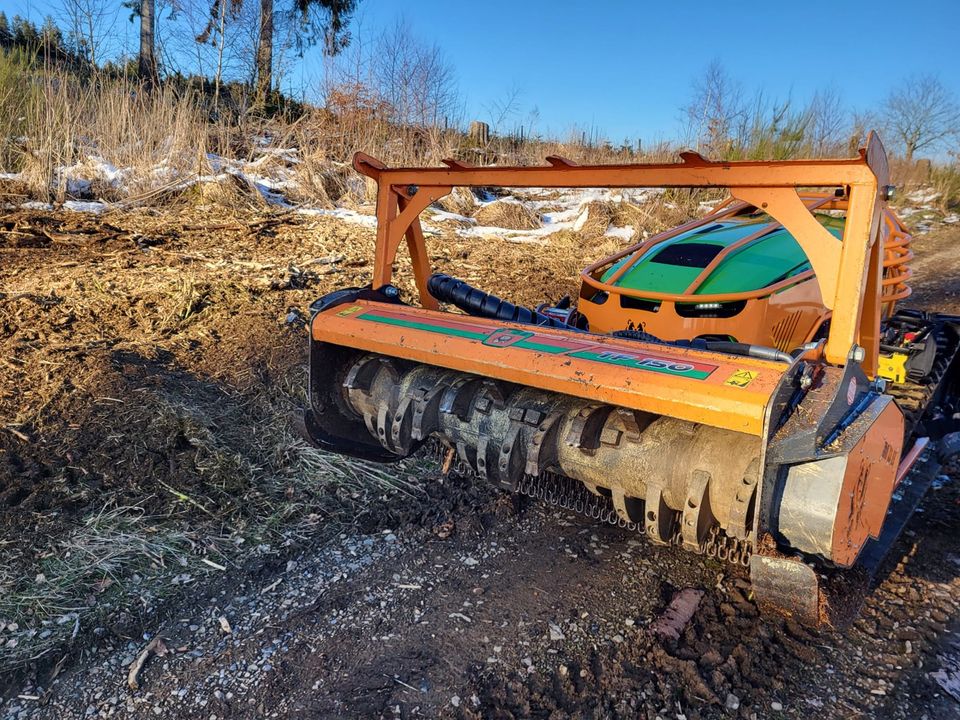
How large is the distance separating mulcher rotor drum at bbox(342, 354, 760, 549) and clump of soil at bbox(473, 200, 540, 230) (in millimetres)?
6542

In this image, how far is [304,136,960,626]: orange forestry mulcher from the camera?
1.95m

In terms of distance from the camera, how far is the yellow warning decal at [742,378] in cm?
188

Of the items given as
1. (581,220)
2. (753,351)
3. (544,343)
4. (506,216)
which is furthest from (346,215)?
(753,351)

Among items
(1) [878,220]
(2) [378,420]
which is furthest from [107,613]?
(1) [878,220]

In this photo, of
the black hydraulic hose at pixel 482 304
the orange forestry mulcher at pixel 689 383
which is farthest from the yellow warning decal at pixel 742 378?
the black hydraulic hose at pixel 482 304

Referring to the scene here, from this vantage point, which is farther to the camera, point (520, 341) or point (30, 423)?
point (30, 423)

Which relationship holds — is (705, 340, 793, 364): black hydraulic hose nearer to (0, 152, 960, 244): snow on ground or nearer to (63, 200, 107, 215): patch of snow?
(0, 152, 960, 244): snow on ground

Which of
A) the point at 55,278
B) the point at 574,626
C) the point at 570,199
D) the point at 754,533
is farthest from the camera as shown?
the point at 570,199

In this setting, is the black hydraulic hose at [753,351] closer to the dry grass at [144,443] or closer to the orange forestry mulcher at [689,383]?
the orange forestry mulcher at [689,383]

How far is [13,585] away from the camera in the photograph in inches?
95.2

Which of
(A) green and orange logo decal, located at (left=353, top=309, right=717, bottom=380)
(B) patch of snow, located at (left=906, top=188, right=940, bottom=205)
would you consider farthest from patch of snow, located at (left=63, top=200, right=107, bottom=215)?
(B) patch of snow, located at (left=906, top=188, right=940, bottom=205)

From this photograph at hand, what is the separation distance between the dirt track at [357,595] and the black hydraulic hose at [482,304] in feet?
2.77

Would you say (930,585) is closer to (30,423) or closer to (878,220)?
(878,220)

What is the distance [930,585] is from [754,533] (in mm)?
1308
